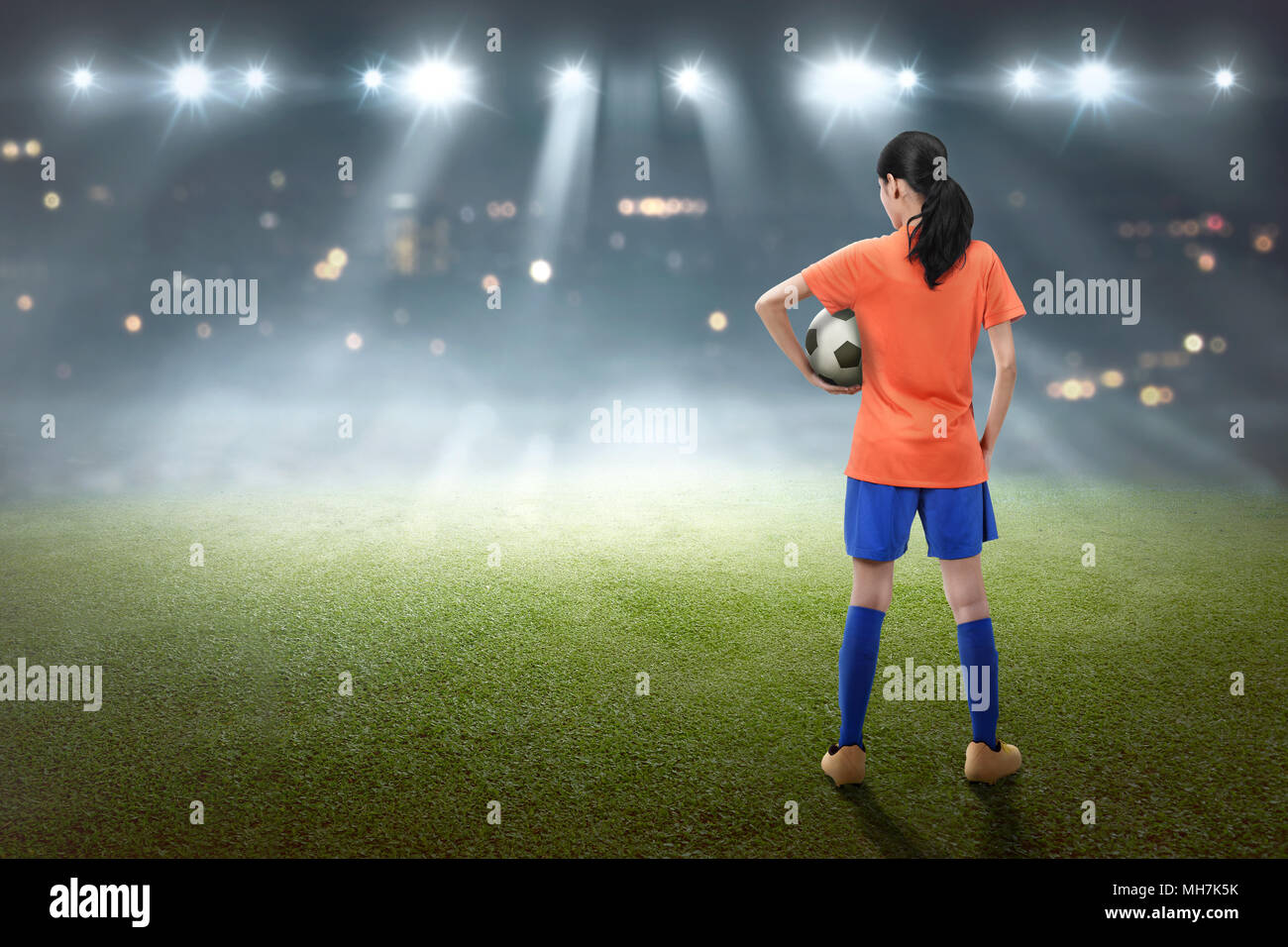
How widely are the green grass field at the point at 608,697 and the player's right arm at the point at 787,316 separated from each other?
0.98 m

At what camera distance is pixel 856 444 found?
2061 millimetres

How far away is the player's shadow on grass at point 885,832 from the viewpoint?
179cm

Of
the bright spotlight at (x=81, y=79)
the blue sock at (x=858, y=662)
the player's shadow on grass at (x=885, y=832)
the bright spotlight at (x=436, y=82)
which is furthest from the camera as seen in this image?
the bright spotlight at (x=436, y=82)

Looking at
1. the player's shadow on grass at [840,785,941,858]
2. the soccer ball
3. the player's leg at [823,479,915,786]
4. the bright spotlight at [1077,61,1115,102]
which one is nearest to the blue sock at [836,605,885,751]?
the player's leg at [823,479,915,786]

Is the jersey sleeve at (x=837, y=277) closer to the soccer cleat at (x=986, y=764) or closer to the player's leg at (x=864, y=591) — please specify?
the player's leg at (x=864, y=591)

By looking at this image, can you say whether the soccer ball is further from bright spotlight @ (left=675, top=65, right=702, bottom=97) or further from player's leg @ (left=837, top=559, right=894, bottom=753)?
bright spotlight @ (left=675, top=65, right=702, bottom=97)

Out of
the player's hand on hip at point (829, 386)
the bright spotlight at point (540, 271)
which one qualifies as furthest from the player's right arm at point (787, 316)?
the bright spotlight at point (540, 271)

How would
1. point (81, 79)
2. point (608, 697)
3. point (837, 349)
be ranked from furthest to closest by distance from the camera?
point (81, 79) < point (608, 697) < point (837, 349)

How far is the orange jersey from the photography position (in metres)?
1.93

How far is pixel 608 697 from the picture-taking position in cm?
261

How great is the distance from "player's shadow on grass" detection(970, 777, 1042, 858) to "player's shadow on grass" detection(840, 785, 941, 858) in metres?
0.13

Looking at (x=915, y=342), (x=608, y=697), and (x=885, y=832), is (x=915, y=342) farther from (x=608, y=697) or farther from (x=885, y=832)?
(x=608, y=697)

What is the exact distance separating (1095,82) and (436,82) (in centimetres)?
750

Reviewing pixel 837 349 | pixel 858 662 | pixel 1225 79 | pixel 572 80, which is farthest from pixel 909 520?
pixel 1225 79
